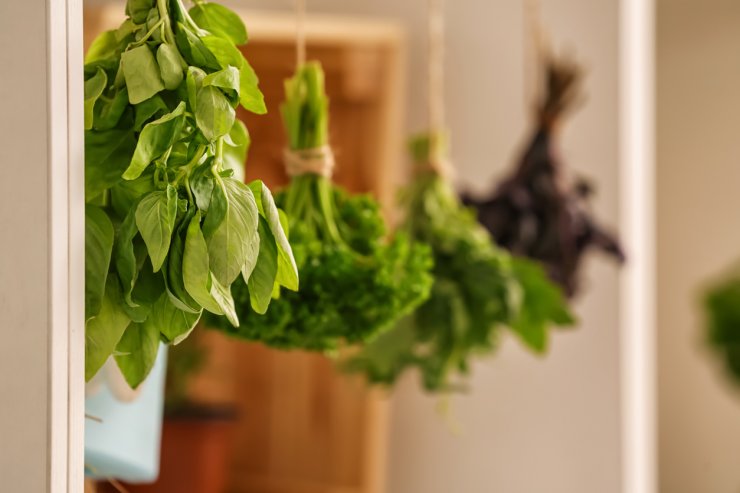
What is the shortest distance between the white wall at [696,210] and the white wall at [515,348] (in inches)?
31.2

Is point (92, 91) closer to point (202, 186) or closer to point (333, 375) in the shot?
point (202, 186)

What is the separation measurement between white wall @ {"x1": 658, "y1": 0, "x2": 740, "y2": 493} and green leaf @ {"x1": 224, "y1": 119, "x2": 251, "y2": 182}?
5.81 ft

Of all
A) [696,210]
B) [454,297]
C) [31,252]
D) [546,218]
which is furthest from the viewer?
[696,210]

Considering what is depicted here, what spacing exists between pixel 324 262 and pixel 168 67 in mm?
245

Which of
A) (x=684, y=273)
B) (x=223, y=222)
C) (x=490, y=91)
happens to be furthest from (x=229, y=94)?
(x=684, y=273)

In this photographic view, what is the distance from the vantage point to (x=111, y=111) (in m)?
0.53

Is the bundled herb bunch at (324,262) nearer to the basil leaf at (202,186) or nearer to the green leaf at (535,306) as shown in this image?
the basil leaf at (202,186)

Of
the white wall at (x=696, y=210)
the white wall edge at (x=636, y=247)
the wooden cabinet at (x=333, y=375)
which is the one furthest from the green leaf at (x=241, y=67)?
the white wall at (x=696, y=210)

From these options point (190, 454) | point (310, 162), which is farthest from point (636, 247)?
point (310, 162)

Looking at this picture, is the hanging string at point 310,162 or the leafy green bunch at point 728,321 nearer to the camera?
the leafy green bunch at point 728,321

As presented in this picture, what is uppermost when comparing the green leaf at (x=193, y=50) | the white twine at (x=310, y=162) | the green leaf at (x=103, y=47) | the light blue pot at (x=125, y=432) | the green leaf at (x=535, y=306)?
the green leaf at (x=103, y=47)

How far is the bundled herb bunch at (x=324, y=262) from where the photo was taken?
689mm

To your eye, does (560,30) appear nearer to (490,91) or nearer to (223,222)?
(490,91)

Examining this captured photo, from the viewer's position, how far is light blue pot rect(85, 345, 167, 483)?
0.83m
